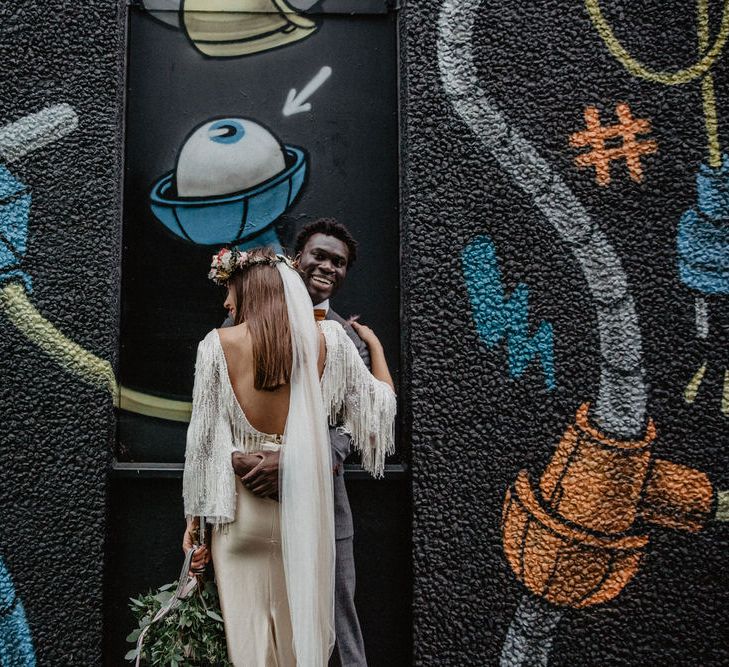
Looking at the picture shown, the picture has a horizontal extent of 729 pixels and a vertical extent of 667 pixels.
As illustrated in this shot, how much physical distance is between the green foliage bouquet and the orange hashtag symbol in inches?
98.0

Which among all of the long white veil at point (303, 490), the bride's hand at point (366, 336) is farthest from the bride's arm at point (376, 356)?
the long white veil at point (303, 490)

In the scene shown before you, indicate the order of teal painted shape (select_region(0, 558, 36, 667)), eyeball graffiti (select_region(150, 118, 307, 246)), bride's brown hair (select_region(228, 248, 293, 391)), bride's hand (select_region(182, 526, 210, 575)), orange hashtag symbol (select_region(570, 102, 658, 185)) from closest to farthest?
1. bride's brown hair (select_region(228, 248, 293, 391))
2. bride's hand (select_region(182, 526, 210, 575))
3. teal painted shape (select_region(0, 558, 36, 667))
4. orange hashtag symbol (select_region(570, 102, 658, 185))
5. eyeball graffiti (select_region(150, 118, 307, 246))

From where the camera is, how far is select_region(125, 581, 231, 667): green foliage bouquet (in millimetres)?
2574

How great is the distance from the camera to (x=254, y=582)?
2.63 metres

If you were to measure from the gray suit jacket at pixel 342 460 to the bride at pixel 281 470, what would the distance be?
171 mm

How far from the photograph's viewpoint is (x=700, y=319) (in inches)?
132

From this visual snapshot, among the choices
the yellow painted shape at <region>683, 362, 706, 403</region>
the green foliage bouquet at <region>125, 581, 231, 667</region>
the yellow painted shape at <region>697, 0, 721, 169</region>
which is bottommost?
the green foliage bouquet at <region>125, 581, 231, 667</region>

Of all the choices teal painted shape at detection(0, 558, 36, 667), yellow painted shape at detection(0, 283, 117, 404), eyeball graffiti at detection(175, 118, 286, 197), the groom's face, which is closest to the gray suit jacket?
the groom's face

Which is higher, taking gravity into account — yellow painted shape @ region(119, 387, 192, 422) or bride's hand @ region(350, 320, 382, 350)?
bride's hand @ region(350, 320, 382, 350)

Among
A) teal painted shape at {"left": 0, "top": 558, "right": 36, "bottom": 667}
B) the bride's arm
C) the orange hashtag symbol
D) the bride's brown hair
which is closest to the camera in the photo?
the bride's brown hair

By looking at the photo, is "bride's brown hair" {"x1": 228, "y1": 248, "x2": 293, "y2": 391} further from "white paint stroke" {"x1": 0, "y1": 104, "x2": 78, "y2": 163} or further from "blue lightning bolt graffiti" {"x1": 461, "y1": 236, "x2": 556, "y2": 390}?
"white paint stroke" {"x1": 0, "y1": 104, "x2": 78, "y2": 163}

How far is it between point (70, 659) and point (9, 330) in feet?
4.79

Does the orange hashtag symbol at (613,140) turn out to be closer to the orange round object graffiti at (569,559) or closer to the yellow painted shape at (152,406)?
the orange round object graffiti at (569,559)

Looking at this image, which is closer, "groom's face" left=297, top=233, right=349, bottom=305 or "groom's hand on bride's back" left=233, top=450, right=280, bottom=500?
"groom's hand on bride's back" left=233, top=450, right=280, bottom=500
